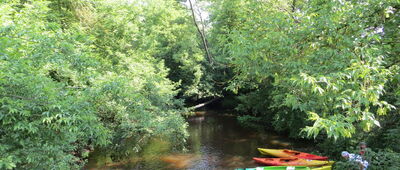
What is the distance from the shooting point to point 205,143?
12523 mm

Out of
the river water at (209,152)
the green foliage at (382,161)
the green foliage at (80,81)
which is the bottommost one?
the river water at (209,152)

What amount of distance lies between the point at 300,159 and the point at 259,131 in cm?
552

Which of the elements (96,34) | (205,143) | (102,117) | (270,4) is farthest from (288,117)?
(96,34)

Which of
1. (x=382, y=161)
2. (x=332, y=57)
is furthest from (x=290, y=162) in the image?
(x=332, y=57)

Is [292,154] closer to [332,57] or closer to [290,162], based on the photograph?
[290,162]

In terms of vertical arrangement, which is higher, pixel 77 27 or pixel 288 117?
pixel 77 27

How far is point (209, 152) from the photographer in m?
11.0

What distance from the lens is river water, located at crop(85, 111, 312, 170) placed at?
31.2 feet

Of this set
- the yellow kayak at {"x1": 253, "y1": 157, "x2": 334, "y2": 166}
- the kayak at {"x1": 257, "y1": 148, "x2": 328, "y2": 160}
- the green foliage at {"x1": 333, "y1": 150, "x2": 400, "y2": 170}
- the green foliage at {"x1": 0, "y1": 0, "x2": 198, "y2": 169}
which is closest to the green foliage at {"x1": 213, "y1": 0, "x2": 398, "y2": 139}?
the green foliage at {"x1": 333, "y1": 150, "x2": 400, "y2": 170}

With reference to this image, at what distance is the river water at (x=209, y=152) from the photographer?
952cm

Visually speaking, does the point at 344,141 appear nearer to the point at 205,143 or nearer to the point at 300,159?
the point at 300,159

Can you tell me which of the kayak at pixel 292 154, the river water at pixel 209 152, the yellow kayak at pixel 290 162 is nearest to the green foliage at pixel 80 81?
the river water at pixel 209 152

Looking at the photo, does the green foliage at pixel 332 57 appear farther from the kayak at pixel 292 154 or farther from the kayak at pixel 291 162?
the kayak at pixel 292 154

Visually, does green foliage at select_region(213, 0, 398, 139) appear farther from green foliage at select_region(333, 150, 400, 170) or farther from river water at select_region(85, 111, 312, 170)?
river water at select_region(85, 111, 312, 170)
